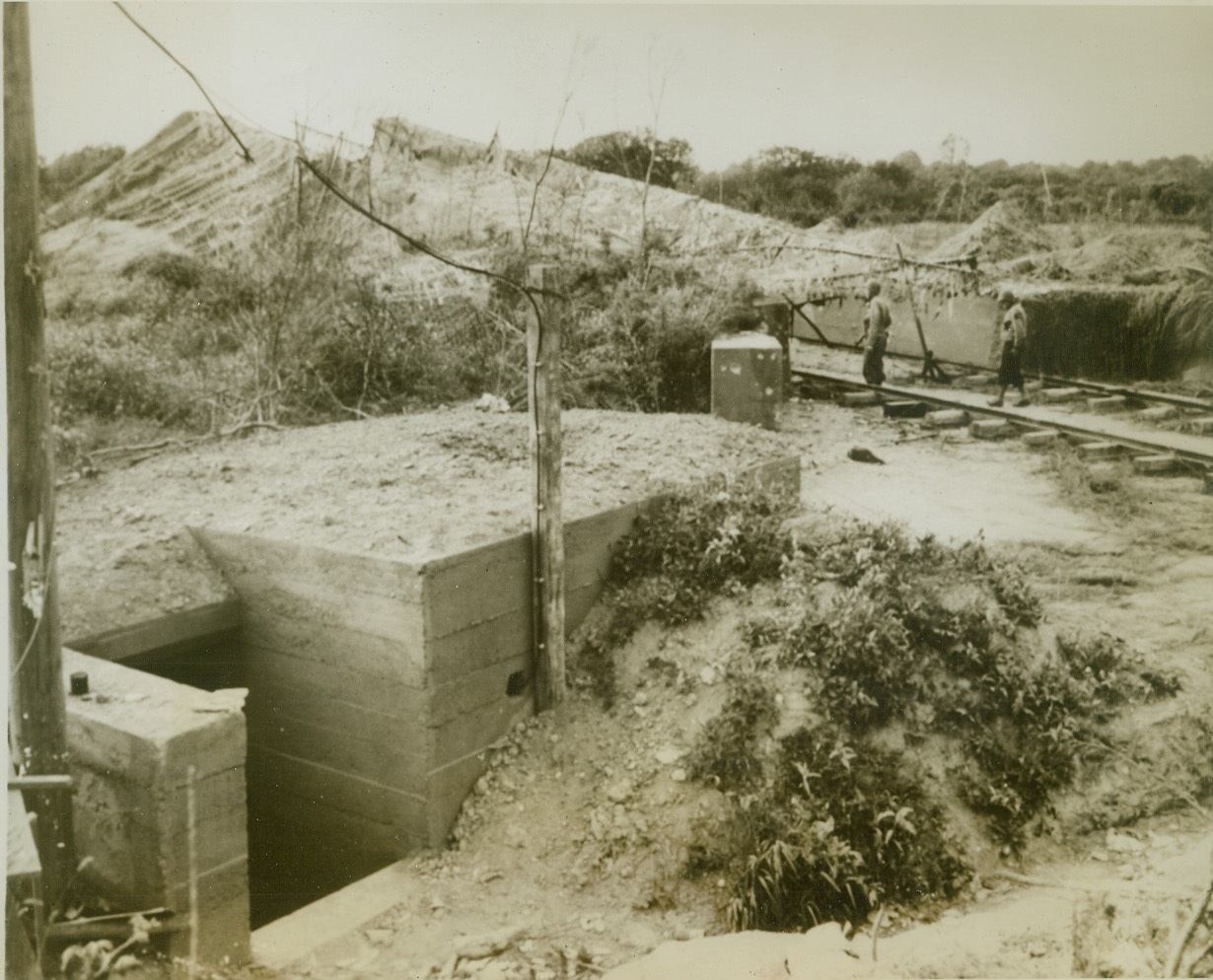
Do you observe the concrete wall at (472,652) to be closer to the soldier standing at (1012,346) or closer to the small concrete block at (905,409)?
the small concrete block at (905,409)

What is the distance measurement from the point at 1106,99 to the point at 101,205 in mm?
5525

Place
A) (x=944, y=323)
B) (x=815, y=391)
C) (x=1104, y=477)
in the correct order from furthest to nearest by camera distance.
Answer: (x=815, y=391) < (x=944, y=323) < (x=1104, y=477)

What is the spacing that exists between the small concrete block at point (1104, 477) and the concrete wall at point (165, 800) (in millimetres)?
5034

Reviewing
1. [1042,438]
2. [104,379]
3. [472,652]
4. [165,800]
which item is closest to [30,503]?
[165,800]

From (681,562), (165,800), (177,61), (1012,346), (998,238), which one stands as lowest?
(165,800)

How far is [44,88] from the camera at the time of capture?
15.3ft

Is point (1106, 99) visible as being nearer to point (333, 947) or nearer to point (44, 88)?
point (44, 88)

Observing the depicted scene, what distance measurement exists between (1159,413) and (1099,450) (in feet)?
1.26

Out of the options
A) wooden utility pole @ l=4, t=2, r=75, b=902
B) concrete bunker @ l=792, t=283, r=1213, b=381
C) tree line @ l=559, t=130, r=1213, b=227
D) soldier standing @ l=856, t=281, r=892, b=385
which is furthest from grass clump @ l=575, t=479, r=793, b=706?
wooden utility pole @ l=4, t=2, r=75, b=902

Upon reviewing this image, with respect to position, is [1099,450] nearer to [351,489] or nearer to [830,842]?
[830,842]

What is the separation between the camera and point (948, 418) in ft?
22.5

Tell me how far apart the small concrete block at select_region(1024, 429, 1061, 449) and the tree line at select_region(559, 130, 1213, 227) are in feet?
4.20

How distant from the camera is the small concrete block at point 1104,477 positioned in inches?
243

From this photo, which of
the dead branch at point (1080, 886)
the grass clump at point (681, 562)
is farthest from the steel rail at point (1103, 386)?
the dead branch at point (1080, 886)
